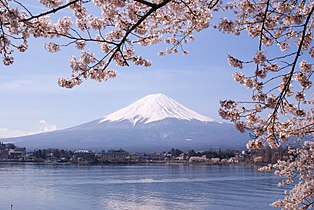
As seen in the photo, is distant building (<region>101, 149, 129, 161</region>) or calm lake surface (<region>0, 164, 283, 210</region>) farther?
distant building (<region>101, 149, 129, 161</region>)

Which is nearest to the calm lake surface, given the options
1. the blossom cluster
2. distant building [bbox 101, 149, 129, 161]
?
the blossom cluster

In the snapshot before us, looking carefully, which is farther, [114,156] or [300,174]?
[114,156]

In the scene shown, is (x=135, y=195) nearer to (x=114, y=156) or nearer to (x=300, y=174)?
(x=300, y=174)

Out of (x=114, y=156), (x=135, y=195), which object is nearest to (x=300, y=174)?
(x=135, y=195)

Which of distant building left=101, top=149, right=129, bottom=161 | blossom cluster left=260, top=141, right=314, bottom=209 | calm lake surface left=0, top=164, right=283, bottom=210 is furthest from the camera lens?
distant building left=101, top=149, right=129, bottom=161

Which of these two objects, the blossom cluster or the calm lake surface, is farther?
the calm lake surface

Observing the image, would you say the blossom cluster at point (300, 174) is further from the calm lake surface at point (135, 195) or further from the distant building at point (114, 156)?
the distant building at point (114, 156)

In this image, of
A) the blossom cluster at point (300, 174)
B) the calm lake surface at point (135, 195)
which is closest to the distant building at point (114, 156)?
the calm lake surface at point (135, 195)

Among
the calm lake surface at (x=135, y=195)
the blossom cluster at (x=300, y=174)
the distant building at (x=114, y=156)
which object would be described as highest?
the distant building at (x=114, y=156)

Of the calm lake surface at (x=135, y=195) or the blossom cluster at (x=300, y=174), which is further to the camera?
the calm lake surface at (x=135, y=195)

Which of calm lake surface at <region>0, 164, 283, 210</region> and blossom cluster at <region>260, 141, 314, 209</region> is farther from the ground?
blossom cluster at <region>260, 141, 314, 209</region>

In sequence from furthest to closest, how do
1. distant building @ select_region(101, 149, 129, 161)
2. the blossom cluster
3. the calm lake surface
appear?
distant building @ select_region(101, 149, 129, 161), the calm lake surface, the blossom cluster

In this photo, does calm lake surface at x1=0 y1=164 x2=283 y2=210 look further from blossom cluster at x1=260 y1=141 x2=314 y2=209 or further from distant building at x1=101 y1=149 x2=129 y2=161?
distant building at x1=101 y1=149 x2=129 y2=161

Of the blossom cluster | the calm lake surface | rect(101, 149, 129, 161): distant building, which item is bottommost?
the calm lake surface
